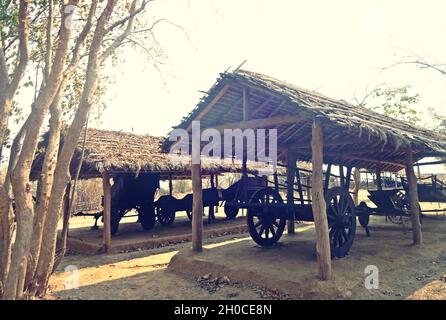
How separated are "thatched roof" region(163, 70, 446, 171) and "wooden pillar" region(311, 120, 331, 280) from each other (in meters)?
0.37

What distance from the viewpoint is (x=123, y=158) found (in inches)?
412

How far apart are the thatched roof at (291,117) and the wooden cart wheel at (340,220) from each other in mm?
1179

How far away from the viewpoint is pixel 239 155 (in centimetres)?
962

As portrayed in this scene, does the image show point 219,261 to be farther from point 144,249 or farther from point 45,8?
point 45,8

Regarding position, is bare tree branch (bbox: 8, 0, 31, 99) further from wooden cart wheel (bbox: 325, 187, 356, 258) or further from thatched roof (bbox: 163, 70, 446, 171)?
wooden cart wheel (bbox: 325, 187, 356, 258)

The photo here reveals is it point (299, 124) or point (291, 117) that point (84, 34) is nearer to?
point (291, 117)

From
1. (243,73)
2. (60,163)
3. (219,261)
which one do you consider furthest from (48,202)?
(243,73)

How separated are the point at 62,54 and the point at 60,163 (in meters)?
1.69

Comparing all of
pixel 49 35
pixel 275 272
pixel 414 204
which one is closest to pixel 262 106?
pixel 275 272

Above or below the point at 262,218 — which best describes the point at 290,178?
above

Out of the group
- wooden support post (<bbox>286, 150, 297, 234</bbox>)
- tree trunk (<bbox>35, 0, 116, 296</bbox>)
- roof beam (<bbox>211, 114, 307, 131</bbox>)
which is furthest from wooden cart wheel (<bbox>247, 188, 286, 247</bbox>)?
tree trunk (<bbox>35, 0, 116, 296</bbox>)

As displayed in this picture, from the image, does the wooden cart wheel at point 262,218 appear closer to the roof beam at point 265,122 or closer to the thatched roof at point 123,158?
the roof beam at point 265,122

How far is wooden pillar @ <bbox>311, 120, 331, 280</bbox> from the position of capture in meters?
5.65

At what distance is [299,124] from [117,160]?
5.55m
